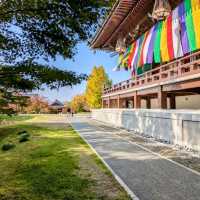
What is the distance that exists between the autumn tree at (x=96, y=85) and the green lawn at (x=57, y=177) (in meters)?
45.9

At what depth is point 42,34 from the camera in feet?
20.6

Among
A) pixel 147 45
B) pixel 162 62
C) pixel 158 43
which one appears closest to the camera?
pixel 158 43

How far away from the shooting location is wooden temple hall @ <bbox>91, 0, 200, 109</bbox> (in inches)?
655

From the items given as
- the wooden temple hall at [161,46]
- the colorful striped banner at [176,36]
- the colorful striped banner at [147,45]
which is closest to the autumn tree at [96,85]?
the wooden temple hall at [161,46]

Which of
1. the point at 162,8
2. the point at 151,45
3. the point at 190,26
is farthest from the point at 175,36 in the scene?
the point at 151,45

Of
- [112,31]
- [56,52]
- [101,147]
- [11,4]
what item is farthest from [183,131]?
[112,31]

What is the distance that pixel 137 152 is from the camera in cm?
1246

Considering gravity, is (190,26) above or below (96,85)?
below

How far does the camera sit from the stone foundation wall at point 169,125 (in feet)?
40.6

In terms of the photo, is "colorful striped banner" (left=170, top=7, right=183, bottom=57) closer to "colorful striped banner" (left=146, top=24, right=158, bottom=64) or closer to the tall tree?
"colorful striped banner" (left=146, top=24, right=158, bottom=64)

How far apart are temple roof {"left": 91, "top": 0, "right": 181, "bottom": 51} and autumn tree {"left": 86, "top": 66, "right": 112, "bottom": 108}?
26.1 metres

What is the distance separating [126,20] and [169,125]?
41.8 ft

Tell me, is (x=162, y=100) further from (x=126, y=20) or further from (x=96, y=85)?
(x=96, y=85)

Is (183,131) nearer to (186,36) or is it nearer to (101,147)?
(101,147)
